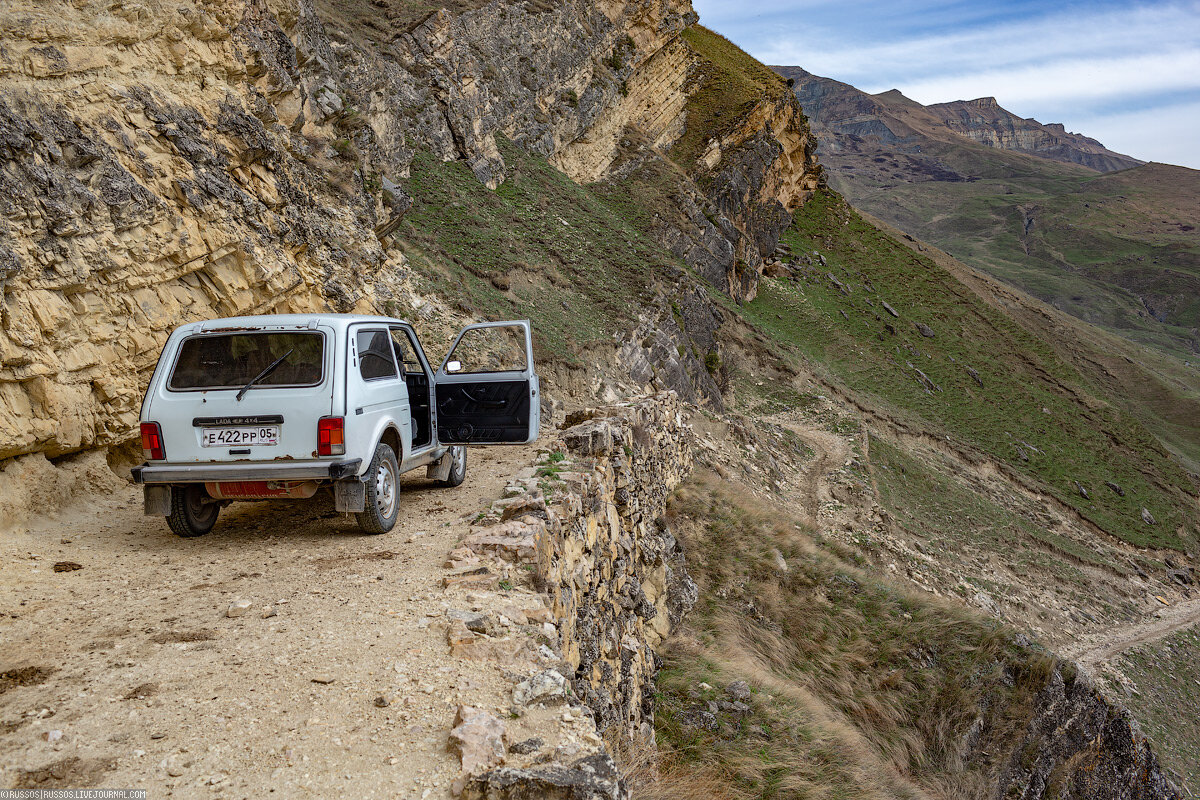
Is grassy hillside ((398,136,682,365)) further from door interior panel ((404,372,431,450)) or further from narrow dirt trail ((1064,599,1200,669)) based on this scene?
narrow dirt trail ((1064,599,1200,669))

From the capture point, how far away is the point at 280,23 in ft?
46.1

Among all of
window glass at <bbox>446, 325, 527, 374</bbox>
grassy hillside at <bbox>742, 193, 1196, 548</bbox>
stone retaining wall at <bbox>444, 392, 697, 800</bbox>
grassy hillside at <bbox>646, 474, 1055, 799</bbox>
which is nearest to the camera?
stone retaining wall at <bbox>444, 392, 697, 800</bbox>

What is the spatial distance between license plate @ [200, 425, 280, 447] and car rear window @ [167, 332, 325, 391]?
0.38 metres

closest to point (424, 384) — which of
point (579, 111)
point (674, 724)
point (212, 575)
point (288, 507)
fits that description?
point (288, 507)

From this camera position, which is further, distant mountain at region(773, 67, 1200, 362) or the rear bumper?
distant mountain at region(773, 67, 1200, 362)

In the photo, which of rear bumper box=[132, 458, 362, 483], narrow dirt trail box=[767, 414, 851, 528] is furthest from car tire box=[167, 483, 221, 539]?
narrow dirt trail box=[767, 414, 851, 528]

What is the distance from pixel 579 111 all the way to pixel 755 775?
112 feet

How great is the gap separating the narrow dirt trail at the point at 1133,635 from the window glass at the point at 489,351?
19233mm

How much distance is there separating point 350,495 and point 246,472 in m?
0.81

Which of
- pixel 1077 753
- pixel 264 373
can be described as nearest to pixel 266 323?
pixel 264 373

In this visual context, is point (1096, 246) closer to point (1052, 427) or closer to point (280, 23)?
point (1052, 427)

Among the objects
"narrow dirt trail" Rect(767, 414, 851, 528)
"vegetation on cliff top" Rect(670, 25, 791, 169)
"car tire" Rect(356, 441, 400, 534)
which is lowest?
"narrow dirt trail" Rect(767, 414, 851, 528)

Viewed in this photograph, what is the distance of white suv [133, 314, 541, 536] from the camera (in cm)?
557

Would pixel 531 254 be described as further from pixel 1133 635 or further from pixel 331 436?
pixel 1133 635
